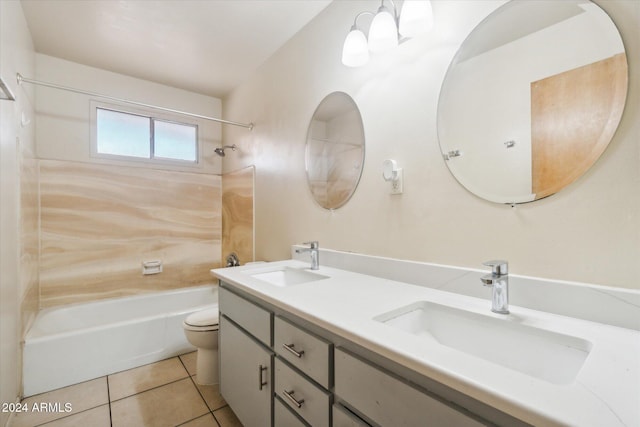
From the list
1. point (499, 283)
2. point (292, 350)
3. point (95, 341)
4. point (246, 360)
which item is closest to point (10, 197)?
point (95, 341)

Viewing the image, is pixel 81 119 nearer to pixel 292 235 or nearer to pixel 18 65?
pixel 18 65

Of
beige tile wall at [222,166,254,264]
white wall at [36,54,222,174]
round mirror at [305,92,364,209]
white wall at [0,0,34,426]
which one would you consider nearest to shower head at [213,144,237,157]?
beige tile wall at [222,166,254,264]

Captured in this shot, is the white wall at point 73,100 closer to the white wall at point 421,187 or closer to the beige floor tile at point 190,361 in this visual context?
the white wall at point 421,187

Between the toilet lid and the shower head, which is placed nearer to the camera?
the toilet lid

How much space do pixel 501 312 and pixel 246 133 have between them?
2525 mm

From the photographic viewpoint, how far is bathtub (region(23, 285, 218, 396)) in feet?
5.97

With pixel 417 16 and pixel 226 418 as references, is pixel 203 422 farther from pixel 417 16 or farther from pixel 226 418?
pixel 417 16

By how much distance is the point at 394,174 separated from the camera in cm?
132

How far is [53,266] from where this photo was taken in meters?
2.38

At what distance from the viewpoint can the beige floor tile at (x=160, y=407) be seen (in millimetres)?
1549

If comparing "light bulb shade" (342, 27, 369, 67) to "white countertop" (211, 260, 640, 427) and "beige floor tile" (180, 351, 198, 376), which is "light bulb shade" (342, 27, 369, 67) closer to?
"white countertop" (211, 260, 640, 427)

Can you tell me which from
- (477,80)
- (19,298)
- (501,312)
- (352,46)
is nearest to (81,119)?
(19,298)

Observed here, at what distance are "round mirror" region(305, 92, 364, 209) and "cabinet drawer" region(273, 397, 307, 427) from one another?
1.02m

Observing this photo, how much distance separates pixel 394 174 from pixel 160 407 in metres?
1.91
